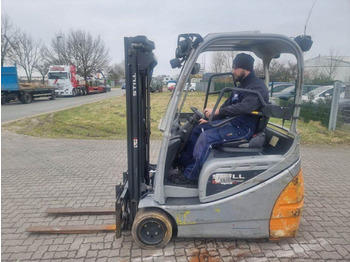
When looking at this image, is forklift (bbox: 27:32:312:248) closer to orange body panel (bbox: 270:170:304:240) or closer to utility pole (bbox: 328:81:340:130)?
orange body panel (bbox: 270:170:304:240)

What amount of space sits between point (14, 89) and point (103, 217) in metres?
20.8

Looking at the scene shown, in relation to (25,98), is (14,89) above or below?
above

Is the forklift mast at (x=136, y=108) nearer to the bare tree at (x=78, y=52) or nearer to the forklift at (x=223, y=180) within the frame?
the forklift at (x=223, y=180)

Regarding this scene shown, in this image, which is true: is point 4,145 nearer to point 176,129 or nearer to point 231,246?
point 176,129

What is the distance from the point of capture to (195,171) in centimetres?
318

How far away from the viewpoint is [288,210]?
2.99 m

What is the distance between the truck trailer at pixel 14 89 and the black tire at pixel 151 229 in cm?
2137

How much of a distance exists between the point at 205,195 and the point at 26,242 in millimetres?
2335

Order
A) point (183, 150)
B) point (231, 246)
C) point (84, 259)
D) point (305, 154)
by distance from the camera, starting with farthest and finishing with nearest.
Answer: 1. point (305, 154)
2. point (183, 150)
3. point (231, 246)
4. point (84, 259)

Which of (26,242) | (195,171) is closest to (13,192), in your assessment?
(26,242)

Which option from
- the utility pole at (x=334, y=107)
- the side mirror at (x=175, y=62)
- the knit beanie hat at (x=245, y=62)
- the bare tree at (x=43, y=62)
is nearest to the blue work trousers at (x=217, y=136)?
the knit beanie hat at (x=245, y=62)

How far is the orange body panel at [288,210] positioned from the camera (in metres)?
2.95

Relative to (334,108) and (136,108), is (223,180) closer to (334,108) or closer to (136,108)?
(136,108)

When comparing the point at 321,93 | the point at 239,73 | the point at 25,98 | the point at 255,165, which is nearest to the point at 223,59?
the point at 239,73
